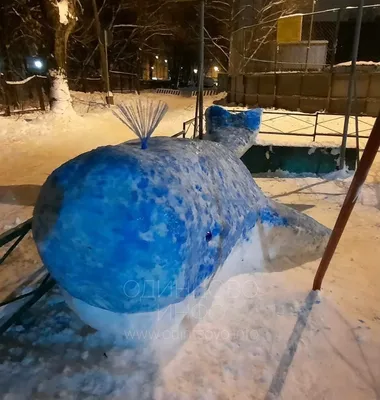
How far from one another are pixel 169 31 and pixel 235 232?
25.8 m

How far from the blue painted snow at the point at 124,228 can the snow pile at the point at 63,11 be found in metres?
12.0

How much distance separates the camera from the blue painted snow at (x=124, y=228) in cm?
189

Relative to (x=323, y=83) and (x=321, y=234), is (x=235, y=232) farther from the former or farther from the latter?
(x=323, y=83)

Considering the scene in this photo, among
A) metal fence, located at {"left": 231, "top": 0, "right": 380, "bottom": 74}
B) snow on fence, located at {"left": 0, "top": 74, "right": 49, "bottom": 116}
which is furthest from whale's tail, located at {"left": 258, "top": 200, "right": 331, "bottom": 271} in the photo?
snow on fence, located at {"left": 0, "top": 74, "right": 49, "bottom": 116}

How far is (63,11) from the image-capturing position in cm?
1205

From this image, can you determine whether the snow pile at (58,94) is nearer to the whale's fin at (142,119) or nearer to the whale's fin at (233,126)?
the whale's fin at (233,126)

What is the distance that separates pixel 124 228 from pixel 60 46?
499 inches

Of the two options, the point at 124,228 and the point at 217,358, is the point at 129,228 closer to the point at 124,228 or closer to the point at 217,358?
the point at 124,228

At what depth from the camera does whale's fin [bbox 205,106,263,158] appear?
4.35m

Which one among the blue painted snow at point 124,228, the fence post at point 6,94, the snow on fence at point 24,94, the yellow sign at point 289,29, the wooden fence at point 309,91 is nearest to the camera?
the blue painted snow at point 124,228

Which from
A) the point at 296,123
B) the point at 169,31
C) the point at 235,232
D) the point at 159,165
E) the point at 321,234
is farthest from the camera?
the point at 169,31

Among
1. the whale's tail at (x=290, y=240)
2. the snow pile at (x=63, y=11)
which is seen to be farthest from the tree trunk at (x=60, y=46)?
the whale's tail at (x=290, y=240)

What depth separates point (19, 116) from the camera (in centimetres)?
1238

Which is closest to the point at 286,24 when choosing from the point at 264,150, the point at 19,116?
the point at 264,150
